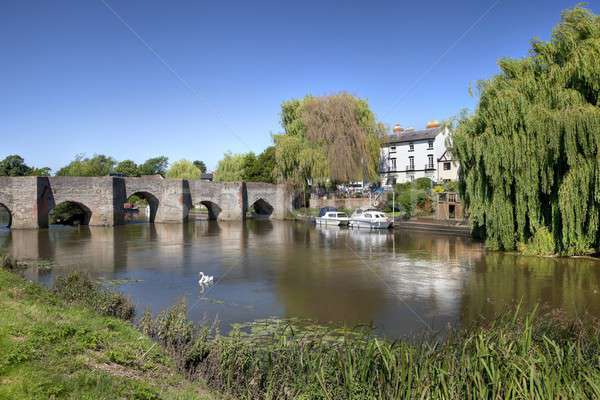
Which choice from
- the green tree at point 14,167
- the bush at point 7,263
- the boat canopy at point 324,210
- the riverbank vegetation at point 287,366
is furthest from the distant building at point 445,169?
the green tree at point 14,167

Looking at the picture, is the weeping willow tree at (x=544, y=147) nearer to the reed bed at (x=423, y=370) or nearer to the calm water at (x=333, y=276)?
the calm water at (x=333, y=276)

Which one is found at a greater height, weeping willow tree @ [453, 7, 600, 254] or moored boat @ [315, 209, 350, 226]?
weeping willow tree @ [453, 7, 600, 254]

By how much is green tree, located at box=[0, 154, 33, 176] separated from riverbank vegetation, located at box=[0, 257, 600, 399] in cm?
7978

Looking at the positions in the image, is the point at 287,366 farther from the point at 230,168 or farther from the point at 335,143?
the point at 230,168

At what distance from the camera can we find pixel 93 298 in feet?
39.7

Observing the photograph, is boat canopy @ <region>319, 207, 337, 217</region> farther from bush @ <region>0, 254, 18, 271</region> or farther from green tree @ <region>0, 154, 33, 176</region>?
green tree @ <region>0, 154, 33, 176</region>

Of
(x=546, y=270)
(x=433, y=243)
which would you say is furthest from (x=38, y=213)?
(x=546, y=270)

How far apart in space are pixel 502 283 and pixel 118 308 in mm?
12267

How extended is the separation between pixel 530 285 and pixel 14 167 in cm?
8226

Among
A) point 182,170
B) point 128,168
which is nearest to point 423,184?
point 182,170

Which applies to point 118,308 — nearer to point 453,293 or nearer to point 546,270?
point 453,293

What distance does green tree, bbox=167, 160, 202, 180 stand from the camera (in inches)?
3041

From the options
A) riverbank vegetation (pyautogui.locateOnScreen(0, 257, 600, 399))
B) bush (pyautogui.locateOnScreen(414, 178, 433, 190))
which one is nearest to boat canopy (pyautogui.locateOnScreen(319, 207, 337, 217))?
bush (pyautogui.locateOnScreen(414, 178, 433, 190))

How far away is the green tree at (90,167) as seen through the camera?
76625mm
